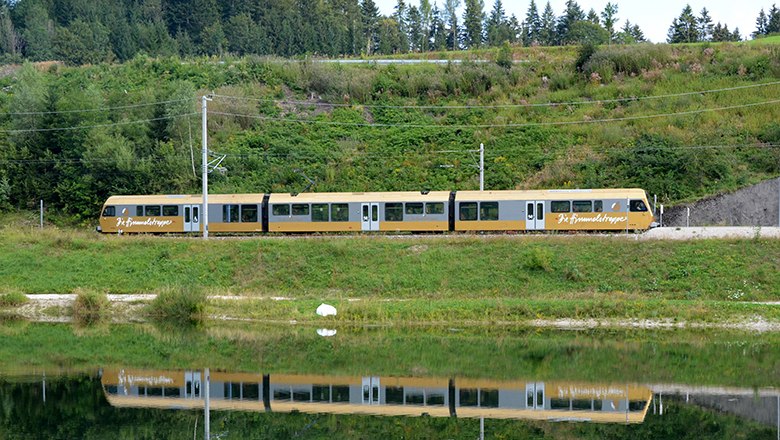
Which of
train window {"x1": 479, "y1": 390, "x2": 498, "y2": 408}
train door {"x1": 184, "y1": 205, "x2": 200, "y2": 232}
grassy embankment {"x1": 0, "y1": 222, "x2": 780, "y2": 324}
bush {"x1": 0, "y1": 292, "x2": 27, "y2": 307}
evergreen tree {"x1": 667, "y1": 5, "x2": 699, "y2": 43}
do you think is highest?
evergreen tree {"x1": 667, "y1": 5, "x2": 699, "y2": 43}

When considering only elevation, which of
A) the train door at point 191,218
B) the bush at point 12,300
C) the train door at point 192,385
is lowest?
the train door at point 192,385

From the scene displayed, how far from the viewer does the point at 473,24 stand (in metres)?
123

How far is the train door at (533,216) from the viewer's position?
50438mm

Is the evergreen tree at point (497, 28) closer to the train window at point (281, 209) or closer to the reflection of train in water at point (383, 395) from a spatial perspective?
the train window at point (281, 209)

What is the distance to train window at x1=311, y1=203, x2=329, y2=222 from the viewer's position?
2105 inches

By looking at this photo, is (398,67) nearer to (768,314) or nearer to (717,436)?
(768,314)

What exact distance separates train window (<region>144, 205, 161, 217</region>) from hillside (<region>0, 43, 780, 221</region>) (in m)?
7.73

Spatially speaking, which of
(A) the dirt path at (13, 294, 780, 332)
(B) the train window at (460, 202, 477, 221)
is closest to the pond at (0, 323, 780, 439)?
(A) the dirt path at (13, 294, 780, 332)

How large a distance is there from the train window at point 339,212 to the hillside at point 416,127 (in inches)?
368

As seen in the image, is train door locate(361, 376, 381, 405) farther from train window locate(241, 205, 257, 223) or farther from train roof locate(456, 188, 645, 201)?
train window locate(241, 205, 257, 223)

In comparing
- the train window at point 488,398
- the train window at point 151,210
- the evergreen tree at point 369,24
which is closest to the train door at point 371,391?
the train window at point 488,398

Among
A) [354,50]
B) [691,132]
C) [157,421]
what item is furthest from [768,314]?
[354,50]

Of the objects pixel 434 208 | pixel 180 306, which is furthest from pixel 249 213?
pixel 180 306

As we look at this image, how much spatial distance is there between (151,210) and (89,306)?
14.7m
